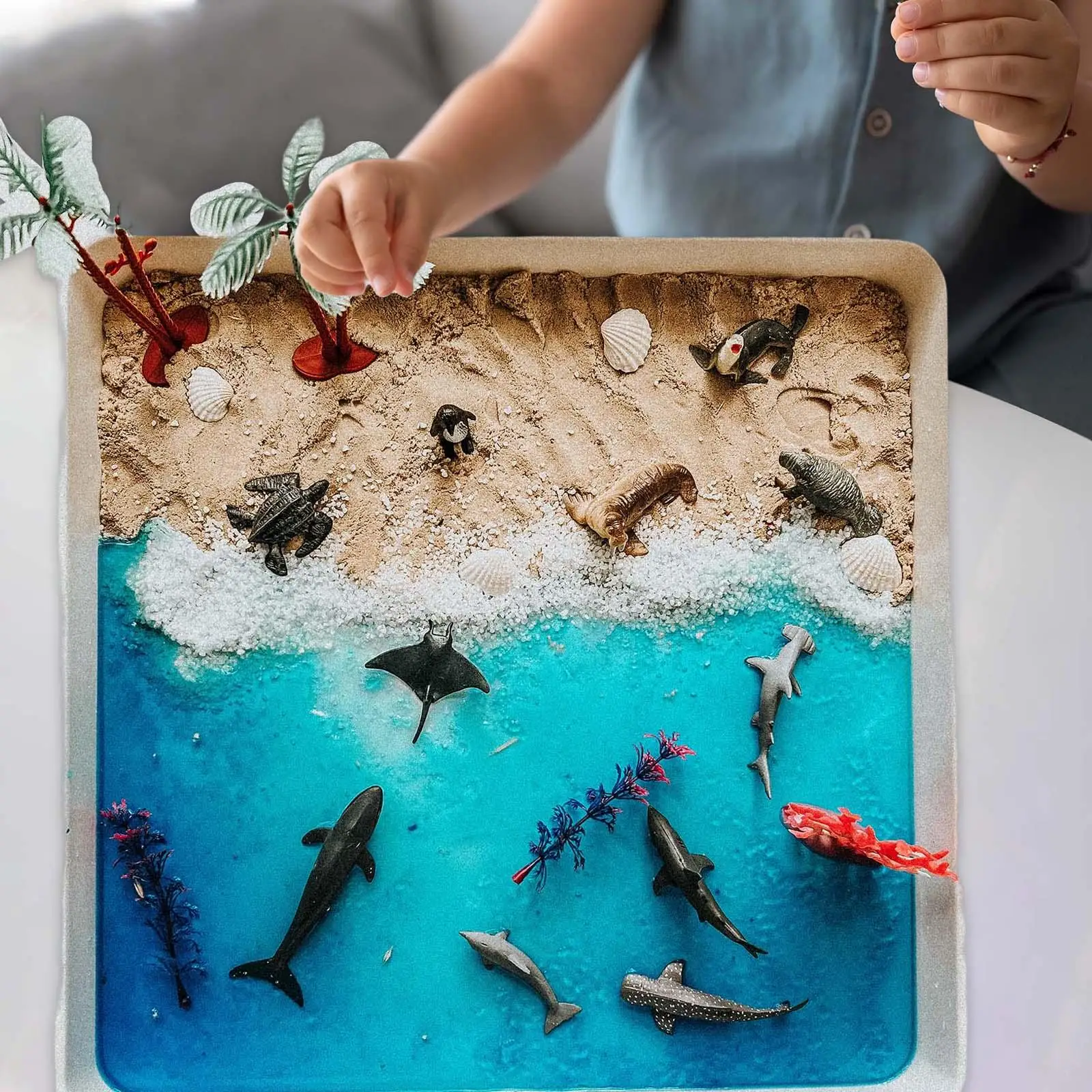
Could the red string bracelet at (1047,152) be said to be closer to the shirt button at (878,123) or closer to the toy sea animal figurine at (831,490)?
the shirt button at (878,123)

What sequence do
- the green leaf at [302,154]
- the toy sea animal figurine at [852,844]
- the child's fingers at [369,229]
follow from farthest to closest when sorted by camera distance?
the toy sea animal figurine at [852,844] → the green leaf at [302,154] → the child's fingers at [369,229]

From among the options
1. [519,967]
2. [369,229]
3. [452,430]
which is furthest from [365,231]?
[519,967]

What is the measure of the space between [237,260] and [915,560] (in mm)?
882

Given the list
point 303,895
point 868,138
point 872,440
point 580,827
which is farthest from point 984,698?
point 303,895

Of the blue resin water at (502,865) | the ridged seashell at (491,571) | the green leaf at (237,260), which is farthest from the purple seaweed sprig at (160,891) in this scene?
the green leaf at (237,260)

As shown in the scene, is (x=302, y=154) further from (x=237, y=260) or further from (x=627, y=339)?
(x=627, y=339)

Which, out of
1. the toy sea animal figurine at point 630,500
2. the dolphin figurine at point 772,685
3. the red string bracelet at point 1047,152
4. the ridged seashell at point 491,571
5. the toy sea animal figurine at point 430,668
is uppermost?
the red string bracelet at point 1047,152

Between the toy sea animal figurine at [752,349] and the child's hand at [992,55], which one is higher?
the child's hand at [992,55]

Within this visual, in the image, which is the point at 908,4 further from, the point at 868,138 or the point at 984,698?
the point at 984,698

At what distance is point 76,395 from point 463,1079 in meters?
0.96

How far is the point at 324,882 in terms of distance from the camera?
114 cm

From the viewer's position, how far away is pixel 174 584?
119cm

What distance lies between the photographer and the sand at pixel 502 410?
1.21 metres

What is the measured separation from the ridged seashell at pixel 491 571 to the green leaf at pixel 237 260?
0.42 meters
